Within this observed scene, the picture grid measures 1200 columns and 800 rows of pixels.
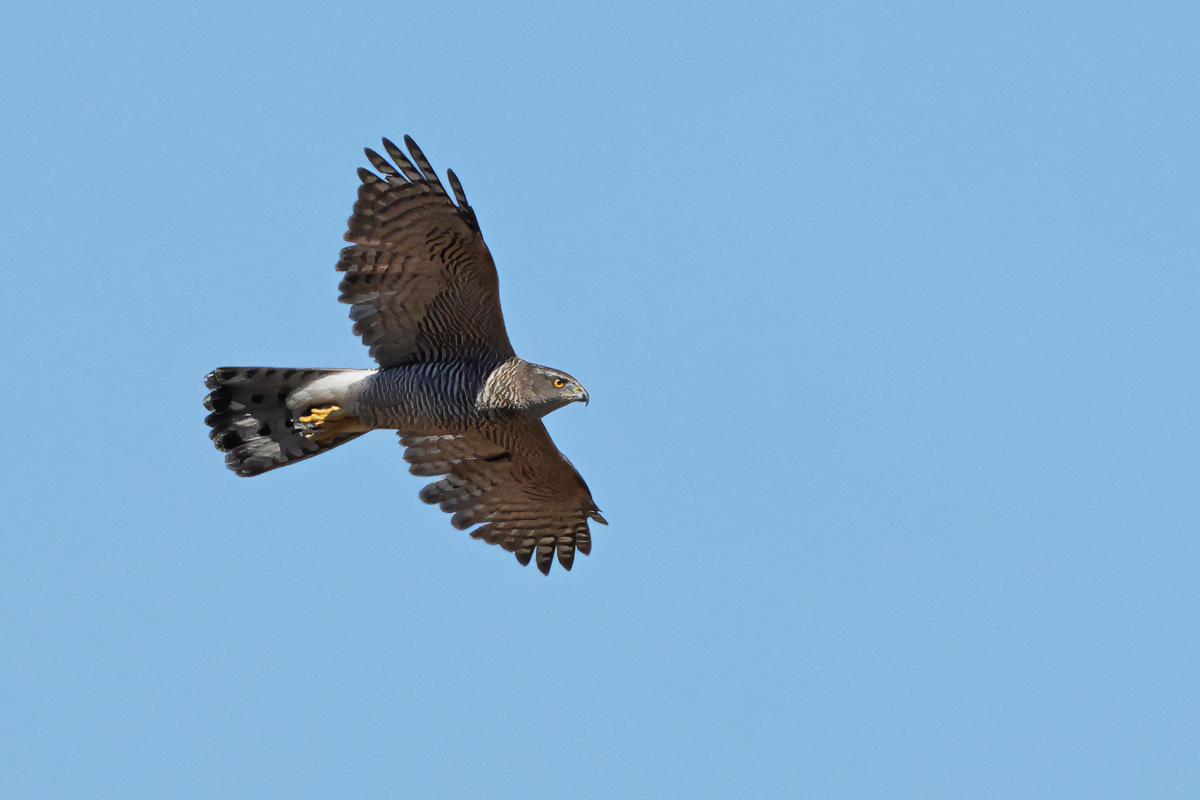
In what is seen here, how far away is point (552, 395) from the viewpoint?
14.0 m

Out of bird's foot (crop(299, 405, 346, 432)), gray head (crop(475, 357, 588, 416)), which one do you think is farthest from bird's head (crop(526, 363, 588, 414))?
bird's foot (crop(299, 405, 346, 432))

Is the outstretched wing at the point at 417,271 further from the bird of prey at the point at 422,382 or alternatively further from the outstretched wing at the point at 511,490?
the outstretched wing at the point at 511,490

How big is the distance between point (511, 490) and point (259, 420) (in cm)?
263

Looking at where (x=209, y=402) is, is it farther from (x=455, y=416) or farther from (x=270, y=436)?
(x=455, y=416)

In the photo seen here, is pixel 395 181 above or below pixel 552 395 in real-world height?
above

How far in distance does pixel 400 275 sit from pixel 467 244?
0.76 m

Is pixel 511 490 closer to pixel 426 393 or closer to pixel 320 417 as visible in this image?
pixel 426 393

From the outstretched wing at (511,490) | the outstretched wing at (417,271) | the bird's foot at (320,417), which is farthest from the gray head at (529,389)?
the bird's foot at (320,417)

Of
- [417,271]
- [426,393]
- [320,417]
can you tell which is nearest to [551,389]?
[426,393]

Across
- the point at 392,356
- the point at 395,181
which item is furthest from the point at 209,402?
the point at 395,181

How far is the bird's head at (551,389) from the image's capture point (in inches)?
550

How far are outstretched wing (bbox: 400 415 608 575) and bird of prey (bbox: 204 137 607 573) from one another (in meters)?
0.02

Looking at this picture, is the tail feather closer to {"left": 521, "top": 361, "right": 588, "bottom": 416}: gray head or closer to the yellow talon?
the yellow talon

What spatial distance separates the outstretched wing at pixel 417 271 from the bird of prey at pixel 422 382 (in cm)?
1
